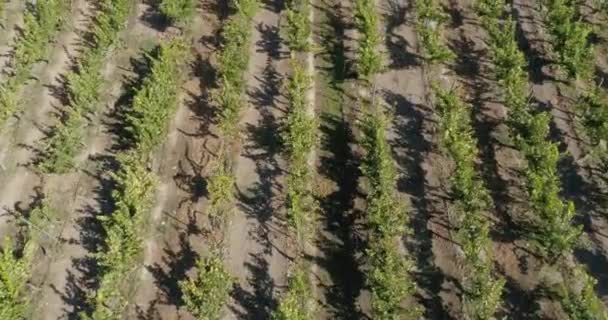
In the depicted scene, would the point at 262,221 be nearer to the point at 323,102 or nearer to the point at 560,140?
the point at 323,102

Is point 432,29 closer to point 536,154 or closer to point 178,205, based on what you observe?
point 536,154

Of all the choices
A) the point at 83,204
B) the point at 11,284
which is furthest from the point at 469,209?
the point at 11,284

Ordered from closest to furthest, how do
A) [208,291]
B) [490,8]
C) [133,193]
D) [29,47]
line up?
[208,291]
[133,193]
[29,47]
[490,8]

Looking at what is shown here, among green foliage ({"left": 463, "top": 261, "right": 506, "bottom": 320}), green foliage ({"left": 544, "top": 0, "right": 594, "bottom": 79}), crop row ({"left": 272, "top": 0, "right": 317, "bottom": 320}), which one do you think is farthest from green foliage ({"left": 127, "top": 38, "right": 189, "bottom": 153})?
green foliage ({"left": 544, "top": 0, "right": 594, "bottom": 79})

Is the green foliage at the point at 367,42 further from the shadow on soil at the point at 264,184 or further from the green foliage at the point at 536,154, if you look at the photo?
→ the green foliage at the point at 536,154

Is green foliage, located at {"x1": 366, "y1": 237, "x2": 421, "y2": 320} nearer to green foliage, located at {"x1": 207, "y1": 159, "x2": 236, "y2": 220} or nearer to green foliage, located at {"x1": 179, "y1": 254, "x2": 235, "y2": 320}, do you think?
A: green foliage, located at {"x1": 179, "y1": 254, "x2": 235, "y2": 320}
